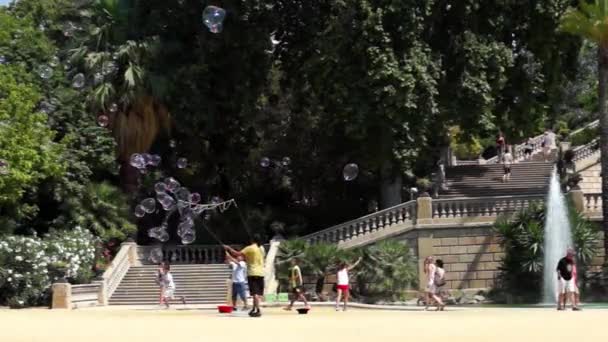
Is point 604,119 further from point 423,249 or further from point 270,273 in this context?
point 270,273

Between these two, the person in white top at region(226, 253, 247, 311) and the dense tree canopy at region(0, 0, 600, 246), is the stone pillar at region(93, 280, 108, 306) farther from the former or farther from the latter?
the person in white top at region(226, 253, 247, 311)

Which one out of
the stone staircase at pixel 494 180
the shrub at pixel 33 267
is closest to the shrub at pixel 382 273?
the stone staircase at pixel 494 180

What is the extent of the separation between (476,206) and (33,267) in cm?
1409

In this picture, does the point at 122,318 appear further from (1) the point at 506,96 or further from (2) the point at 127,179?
(1) the point at 506,96

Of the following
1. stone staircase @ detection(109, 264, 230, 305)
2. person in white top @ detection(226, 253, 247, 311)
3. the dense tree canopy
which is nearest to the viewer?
person in white top @ detection(226, 253, 247, 311)

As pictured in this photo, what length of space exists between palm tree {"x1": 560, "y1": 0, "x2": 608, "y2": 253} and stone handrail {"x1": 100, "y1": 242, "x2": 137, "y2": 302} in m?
15.4

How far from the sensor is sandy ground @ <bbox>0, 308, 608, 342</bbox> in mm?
18391

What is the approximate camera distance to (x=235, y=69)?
4122cm

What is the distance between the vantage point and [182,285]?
120 feet

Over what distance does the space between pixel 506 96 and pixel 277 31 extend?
881 centimetres

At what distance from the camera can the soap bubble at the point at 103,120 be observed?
3779 cm

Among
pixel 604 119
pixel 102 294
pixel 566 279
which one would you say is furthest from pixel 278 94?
pixel 566 279

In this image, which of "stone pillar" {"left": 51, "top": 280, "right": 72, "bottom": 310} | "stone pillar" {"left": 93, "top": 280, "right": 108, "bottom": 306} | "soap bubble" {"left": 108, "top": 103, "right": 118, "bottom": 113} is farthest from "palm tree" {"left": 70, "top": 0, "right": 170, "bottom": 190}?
"stone pillar" {"left": 51, "top": 280, "right": 72, "bottom": 310}

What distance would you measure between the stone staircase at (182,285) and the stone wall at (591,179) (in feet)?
53.7
